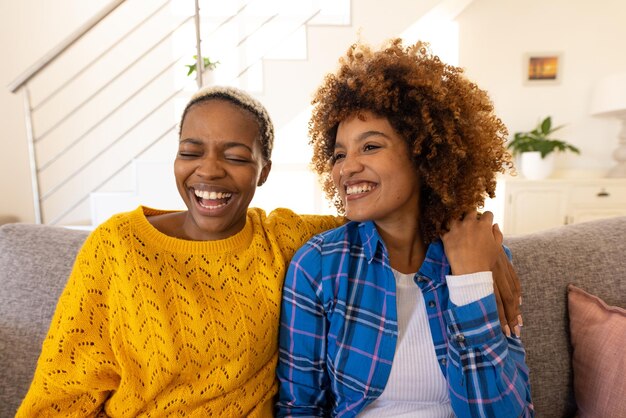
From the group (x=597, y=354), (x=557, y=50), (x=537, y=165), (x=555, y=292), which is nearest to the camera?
(x=597, y=354)

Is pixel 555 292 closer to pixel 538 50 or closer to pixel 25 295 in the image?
pixel 25 295

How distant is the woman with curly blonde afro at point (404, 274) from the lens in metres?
0.88

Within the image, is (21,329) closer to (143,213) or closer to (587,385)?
(143,213)

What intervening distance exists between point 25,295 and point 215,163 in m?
0.71

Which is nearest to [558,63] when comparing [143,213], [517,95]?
[517,95]

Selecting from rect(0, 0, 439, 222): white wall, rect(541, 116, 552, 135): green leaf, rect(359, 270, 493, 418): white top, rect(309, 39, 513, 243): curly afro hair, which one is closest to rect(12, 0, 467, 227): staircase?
rect(0, 0, 439, 222): white wall

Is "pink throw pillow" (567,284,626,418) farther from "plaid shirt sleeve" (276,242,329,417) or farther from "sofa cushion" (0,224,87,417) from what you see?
"sofa cushion" (0,224,87,417)

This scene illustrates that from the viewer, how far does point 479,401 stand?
2.78 ft

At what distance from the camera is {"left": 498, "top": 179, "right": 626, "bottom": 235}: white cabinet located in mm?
3441

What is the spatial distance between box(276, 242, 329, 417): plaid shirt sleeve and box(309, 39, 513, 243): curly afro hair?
325 millimetres

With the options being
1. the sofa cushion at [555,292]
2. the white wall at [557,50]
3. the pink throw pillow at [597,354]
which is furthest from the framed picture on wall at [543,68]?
the pink throw pillow at [597,354]

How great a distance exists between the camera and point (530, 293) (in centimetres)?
119

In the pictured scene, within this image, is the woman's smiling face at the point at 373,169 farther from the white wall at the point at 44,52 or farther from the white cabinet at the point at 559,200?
the white cabinet at the point at 559,200

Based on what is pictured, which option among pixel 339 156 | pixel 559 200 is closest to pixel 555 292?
pixel 339 156
